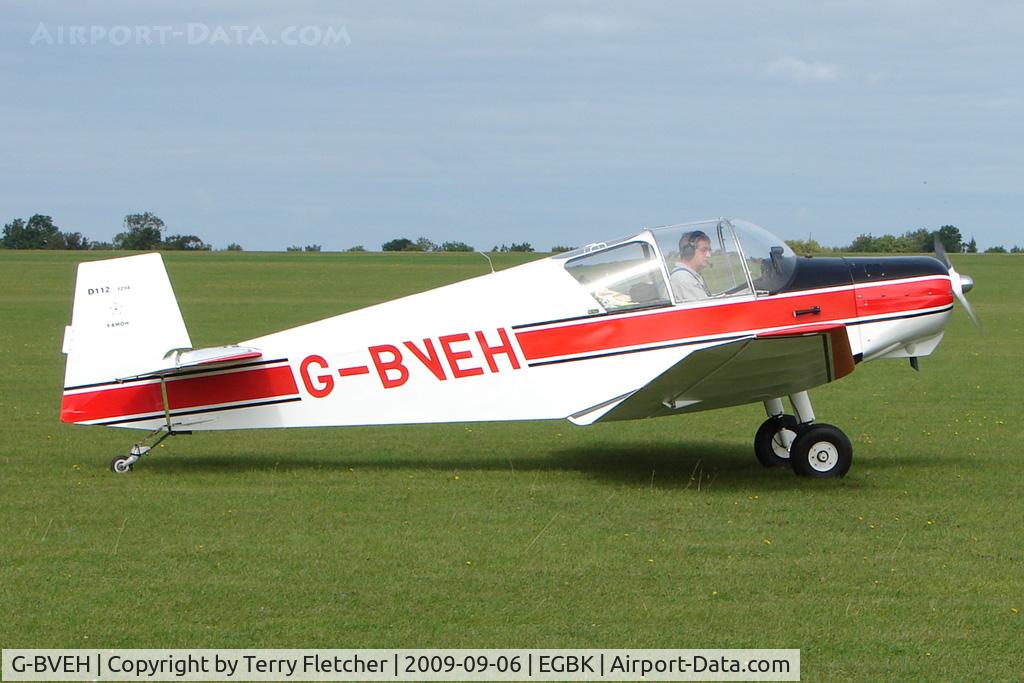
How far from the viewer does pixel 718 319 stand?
334 inches

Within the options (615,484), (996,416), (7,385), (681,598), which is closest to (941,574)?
(681,598)

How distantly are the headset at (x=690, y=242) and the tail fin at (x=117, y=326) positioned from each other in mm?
3733

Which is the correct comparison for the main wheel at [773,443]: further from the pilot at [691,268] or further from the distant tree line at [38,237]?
the distant tree line at [38,237]

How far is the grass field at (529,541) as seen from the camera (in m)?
5.27

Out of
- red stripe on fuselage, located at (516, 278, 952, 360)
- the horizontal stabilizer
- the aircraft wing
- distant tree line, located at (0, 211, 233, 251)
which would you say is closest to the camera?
the aircraft wing

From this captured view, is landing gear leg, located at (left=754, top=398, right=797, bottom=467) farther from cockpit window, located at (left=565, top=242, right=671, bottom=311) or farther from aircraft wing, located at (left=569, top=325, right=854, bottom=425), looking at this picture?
cockpit window, located at (left=565, top=242, right=671, bottom=311)

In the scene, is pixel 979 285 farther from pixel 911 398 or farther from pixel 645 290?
pixel 645 290

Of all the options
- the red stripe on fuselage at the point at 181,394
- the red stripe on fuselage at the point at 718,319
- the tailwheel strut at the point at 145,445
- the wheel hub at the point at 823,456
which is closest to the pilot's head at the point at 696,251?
the red stripe on fuselage at the point at 718,319

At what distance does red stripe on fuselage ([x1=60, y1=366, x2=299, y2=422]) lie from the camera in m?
8.51

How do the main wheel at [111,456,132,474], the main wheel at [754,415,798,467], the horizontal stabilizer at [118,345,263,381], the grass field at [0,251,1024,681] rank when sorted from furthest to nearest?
the main wheel at [754,415,798,467] → the main wheel at [111,456,132,474] → the horizontal stabilizer at [118,345,263,381] → the grass field at [0,251,1024,681]

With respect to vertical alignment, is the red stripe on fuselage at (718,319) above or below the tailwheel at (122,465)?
above

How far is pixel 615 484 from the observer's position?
339 inches
